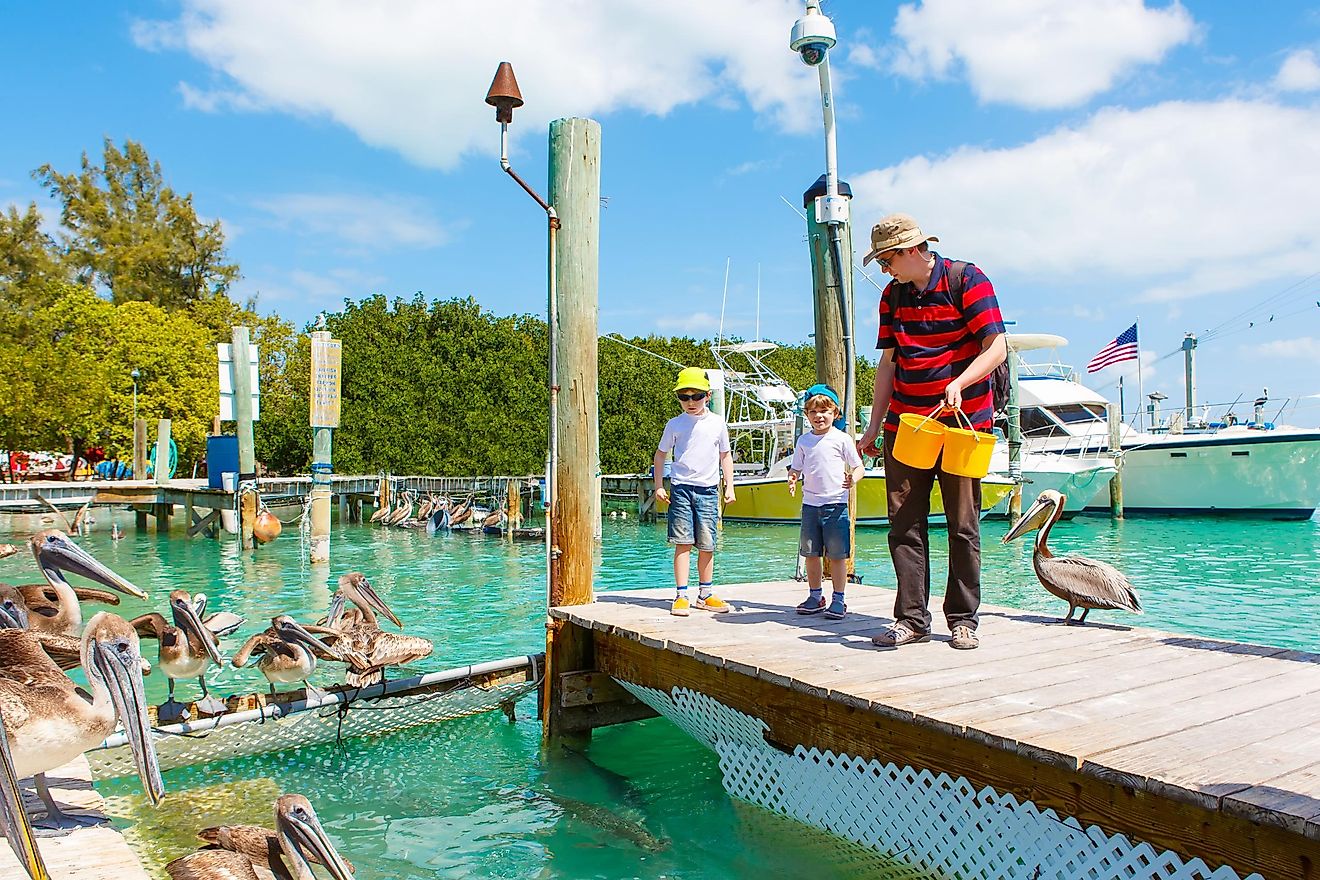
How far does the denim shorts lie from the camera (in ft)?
22.0

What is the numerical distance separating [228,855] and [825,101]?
22.4 ft

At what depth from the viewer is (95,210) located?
51.2 meters

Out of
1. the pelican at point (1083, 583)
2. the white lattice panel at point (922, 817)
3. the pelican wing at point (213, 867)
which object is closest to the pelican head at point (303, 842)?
the pelican wing at point (213, 867)

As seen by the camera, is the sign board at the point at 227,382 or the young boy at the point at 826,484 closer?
the young boy at the point at 826,484

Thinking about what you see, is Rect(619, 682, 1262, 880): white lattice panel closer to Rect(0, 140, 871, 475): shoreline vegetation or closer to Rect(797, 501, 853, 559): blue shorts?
Rect(797, 501, 853, 559): blue shorts

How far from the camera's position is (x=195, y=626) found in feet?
21.4

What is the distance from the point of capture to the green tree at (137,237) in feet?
165

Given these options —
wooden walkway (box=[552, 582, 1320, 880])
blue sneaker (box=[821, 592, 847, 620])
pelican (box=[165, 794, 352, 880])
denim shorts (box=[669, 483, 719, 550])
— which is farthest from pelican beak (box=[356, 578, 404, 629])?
pelican (box=[165, 794, 352, 880])

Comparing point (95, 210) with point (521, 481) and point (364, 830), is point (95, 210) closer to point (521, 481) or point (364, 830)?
point (521, 481)

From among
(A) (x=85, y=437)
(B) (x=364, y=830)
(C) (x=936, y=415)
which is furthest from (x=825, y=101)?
(A) (x=85, y=437)

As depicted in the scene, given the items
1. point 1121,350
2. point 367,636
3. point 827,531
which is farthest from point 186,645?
point 1121,350

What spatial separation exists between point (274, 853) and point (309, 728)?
2.78 m

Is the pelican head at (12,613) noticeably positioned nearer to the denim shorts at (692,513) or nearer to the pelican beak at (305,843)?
the pelican beak at (305,843)

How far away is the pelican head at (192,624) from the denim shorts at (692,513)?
122 inches
